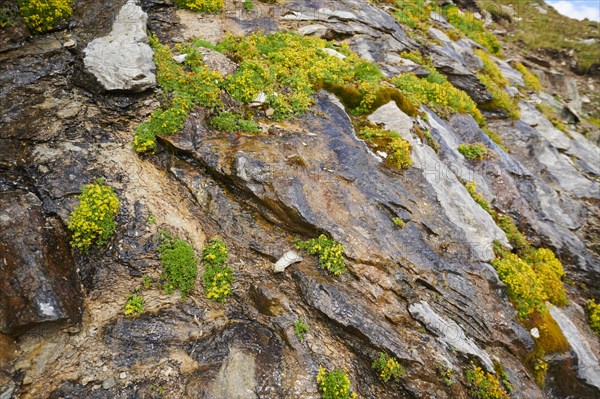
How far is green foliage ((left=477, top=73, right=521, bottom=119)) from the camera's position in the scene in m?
19.1

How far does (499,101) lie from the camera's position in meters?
19.1

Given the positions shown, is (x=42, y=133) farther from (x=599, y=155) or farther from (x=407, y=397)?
(x=599, y=155)

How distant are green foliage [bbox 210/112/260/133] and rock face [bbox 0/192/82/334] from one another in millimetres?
5003

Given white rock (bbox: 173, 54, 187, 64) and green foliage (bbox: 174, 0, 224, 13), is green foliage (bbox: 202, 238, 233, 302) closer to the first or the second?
white rock (bbox: 173, 54, 187, 64)

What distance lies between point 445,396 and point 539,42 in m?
39.0

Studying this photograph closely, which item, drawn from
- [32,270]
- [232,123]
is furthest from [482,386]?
[32,270]

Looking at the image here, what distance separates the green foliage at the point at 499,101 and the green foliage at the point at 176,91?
611 inches

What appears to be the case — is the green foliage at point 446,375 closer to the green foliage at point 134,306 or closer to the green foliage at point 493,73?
the green foliage at point 134,306

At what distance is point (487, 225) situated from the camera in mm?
11883

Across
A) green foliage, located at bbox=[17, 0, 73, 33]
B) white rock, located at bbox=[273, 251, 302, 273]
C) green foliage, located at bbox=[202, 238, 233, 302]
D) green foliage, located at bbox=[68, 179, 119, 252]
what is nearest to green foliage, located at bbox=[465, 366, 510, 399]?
white rock, located at bbox=[273, 251, 302, 273]

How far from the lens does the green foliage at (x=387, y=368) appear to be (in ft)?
26.0

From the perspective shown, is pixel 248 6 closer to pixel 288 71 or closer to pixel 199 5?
pixel 199 5

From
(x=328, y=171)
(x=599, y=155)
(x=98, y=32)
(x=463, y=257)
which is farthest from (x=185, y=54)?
(x=599, y=155)

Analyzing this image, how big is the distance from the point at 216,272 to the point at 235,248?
82 cm
